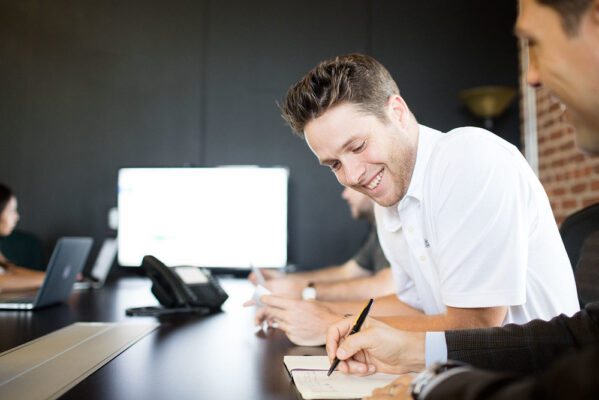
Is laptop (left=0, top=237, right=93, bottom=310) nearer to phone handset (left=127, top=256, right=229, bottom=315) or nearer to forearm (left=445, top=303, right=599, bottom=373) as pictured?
phone handset (left=127, top=256, right=229, bottom=315)

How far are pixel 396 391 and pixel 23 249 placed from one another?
11.7ft

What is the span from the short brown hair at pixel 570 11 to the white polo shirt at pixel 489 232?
57 centimetres

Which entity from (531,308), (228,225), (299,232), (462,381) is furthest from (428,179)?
(299,232)

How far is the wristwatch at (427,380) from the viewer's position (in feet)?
2.25

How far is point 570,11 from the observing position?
662 millimetres

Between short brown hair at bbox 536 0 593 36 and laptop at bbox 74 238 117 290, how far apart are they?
8.64 ft

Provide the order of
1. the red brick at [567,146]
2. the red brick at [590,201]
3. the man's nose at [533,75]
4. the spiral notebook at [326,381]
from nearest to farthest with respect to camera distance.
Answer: the man's nose at [533,75], the spiral notebook at [326,381], the red brick at [590,201], the red brick at [567,146]

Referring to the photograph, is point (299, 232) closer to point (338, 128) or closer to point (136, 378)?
point (338, 128)

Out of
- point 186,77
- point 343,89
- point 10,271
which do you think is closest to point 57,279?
point 10,271

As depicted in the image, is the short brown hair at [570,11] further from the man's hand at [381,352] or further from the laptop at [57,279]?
the laptop at [57,279]

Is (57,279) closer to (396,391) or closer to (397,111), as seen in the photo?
(397,111)

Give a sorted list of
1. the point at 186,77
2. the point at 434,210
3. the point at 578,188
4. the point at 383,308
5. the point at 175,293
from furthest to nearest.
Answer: the point at 186,77, the point at 578,188, the point at 175,293, the point at 383,308, the point at 434,210

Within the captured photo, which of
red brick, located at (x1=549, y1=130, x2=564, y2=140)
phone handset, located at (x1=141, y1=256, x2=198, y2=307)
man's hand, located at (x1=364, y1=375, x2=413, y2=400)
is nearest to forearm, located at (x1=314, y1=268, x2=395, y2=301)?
phone handset, located at (x1=141, y1=256, x2=198, y2=307)

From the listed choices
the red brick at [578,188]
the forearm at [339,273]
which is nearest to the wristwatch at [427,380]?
the forearm at [339,273]
